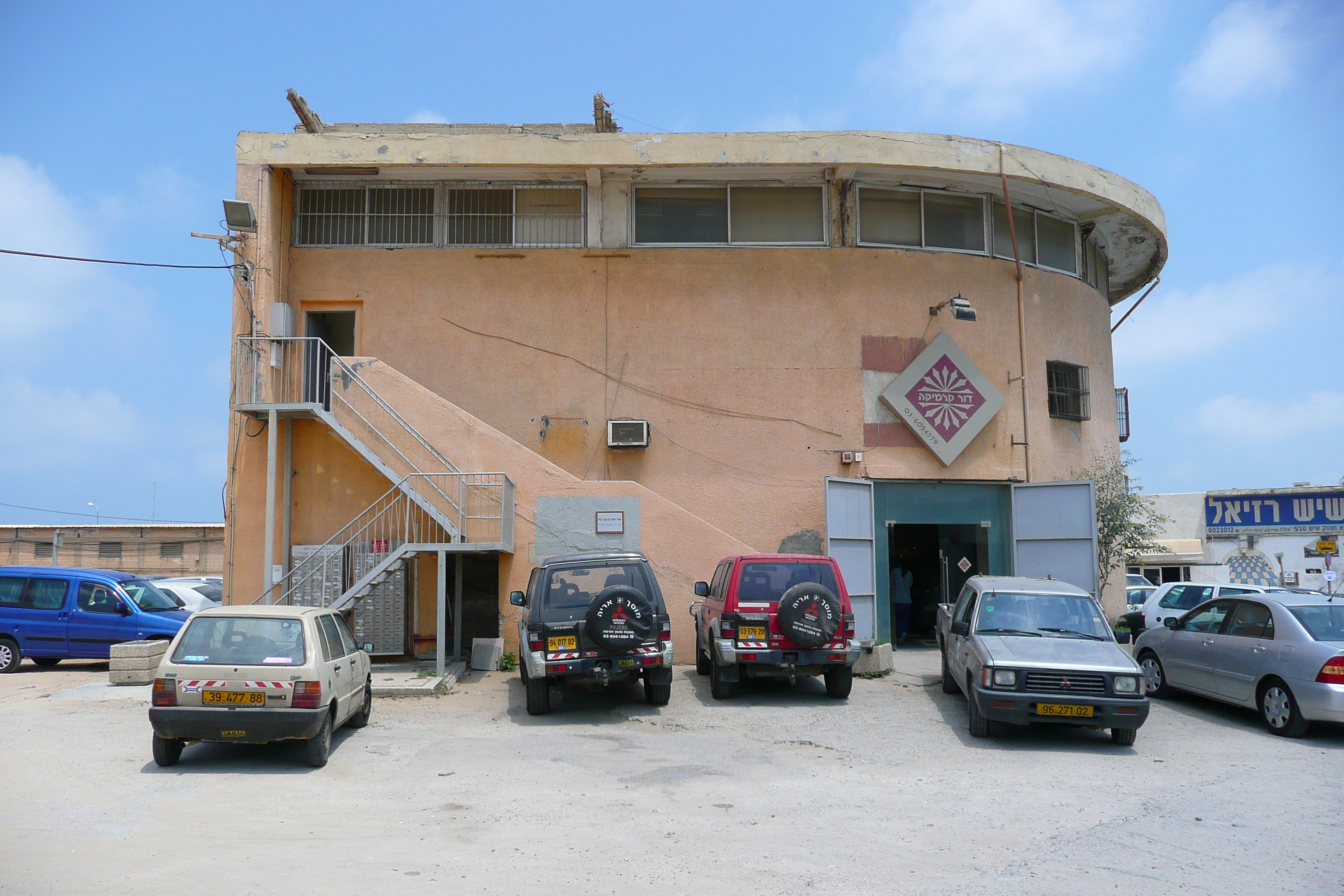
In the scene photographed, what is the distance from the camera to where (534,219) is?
1850cm

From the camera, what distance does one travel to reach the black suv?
11445mm

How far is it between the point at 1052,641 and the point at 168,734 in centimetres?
884

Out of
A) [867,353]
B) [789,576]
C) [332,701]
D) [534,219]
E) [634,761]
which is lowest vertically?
[634,761]

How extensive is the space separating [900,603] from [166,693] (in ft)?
48.6

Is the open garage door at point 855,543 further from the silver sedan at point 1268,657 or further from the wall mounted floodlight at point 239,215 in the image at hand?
the wall mounted floodlight at point 239,215

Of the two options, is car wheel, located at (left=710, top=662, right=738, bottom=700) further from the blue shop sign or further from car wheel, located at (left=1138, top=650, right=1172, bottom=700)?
the blue shop sign

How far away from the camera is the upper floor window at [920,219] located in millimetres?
18828

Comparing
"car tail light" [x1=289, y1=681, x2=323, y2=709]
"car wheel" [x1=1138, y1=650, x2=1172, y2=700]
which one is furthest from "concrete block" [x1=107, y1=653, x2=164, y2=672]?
"car wheel" [x1=1138, y1=650, x2=1172, y2=700]

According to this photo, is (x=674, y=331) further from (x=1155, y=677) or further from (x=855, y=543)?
(x=1155, y=677)

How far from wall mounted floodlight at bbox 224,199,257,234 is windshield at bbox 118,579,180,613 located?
6.46m

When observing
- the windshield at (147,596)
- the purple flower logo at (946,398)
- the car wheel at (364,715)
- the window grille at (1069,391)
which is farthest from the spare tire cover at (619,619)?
the window grille at (1069,391)

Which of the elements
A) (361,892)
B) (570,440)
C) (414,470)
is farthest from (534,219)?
(361,892)

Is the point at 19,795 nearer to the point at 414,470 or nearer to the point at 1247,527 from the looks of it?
the point at 414,470

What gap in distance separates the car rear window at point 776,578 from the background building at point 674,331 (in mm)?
3870
